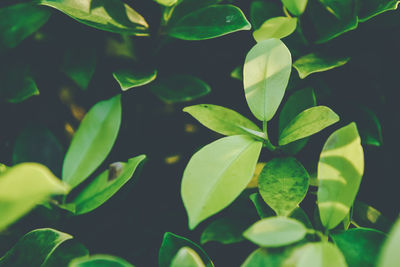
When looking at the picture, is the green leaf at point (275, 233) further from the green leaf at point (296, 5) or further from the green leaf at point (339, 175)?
the green leaf at point (296, 5)

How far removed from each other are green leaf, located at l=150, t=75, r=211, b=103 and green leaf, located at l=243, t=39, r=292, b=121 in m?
0.19

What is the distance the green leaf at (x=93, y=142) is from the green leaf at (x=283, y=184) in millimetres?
312

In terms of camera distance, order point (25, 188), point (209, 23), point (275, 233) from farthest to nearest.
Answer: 1. point (209, 23)
2. point (275, 233)
3. point (25, 188)

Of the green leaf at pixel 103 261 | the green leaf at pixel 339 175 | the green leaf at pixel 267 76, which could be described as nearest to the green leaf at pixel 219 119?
the green leaf at pixel 267 76

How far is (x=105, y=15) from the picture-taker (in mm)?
718

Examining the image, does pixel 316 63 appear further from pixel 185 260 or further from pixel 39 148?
pixel 39 148

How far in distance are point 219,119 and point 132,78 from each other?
8.2 inches

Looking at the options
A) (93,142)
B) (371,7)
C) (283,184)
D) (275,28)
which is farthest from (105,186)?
(371,7)

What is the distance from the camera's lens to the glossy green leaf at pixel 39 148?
0.78 meters

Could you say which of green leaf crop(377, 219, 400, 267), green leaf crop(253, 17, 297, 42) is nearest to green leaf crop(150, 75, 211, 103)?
green leaf crop(253, 17, 297, 42)

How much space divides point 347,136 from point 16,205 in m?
0.45

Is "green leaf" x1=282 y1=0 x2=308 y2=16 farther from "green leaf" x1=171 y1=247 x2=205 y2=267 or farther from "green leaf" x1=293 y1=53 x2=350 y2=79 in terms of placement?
"green leaf" x1=171 y1=247 x2=205 y2=267

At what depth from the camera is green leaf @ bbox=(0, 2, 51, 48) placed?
0.75m

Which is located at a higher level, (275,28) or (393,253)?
(275,28)
